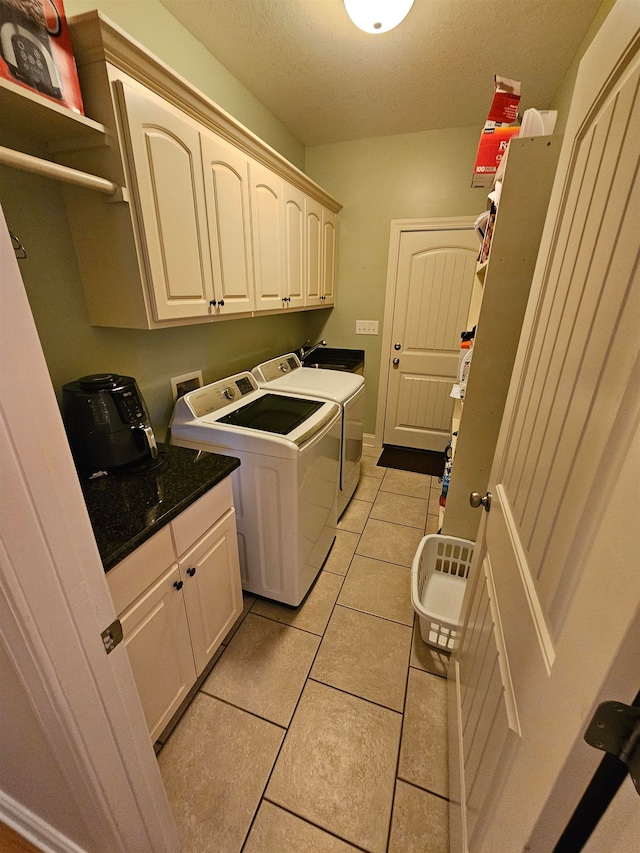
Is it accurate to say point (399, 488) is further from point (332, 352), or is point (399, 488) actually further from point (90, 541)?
point (90, 541)

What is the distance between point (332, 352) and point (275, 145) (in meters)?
1.64

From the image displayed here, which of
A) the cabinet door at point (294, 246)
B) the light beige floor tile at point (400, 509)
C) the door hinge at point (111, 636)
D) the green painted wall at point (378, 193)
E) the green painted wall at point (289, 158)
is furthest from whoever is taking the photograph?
the green painted wall at point (378, 193)

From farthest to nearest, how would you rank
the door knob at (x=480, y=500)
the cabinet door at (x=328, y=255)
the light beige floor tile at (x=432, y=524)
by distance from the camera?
1. the cabinet door at (x=328, y=255)
2. the light beige floor tile at (x=432, y=524)
3. the door knob at (x=480, y=500)

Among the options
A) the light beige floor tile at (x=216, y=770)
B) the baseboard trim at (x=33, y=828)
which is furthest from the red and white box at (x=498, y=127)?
the baseboard trim at (x=33, y=828)

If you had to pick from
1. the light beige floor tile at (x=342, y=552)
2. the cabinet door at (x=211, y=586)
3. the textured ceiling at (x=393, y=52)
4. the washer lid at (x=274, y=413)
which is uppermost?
the textured ceiling at (x=393, y=52)

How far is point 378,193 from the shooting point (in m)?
2.83

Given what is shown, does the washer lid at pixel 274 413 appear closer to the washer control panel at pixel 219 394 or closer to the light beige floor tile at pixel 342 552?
the washer control panel at pixel 219 394

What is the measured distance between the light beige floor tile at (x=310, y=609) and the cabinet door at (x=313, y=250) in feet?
6.36

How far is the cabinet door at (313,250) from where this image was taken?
2410 millimetres

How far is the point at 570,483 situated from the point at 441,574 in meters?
1.52

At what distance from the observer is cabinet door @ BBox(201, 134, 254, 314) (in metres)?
1.48

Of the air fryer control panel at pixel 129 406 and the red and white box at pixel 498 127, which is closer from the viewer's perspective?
the air fryer control panel at pixel 129 406

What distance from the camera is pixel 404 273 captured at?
2996 mm

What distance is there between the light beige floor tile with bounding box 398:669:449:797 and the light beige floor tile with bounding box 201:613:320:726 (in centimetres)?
43
